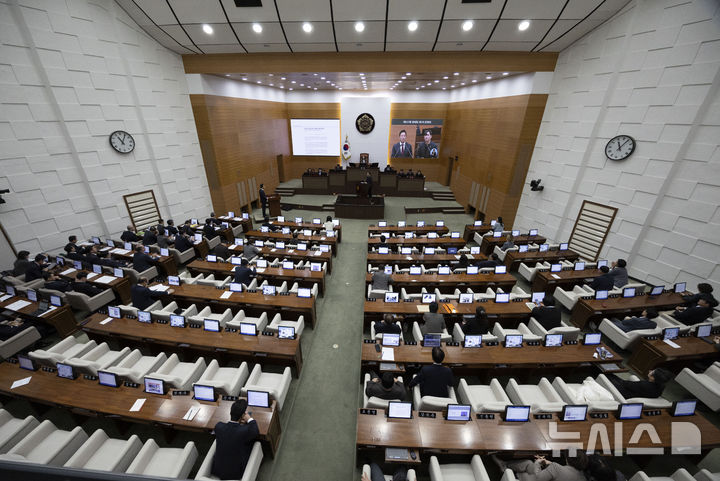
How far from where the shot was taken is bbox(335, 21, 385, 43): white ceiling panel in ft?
27.3

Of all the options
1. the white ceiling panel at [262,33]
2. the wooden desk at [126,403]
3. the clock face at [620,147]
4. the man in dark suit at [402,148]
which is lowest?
the wooden desk at [126,403]

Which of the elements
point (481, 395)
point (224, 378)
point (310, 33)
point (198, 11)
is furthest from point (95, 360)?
point (310, 33)

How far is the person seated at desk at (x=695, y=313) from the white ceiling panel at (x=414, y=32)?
364 inches

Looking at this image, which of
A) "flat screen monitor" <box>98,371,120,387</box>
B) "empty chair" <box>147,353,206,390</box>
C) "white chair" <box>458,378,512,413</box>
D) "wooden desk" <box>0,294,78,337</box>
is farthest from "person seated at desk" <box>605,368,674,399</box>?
"wooden desk" <box>0,294,78,337</box>

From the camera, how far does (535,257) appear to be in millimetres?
8711

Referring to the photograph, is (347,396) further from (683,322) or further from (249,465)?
(683,322)

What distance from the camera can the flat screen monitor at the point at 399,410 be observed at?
3.69 metres

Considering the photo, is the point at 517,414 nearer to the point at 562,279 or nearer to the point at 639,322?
the point at 639,322

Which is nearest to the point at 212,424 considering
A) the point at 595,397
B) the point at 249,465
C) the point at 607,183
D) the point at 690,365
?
the point at 249,465

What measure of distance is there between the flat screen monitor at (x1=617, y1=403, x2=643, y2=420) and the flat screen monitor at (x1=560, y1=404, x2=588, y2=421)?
0.47m

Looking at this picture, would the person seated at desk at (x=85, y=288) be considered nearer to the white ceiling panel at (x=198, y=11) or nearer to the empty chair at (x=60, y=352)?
the empty chair at (x=60, y=352)

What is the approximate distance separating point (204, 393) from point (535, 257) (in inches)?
361

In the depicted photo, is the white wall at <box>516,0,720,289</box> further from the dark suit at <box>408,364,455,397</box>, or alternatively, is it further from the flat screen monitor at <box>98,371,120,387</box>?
the flat screen monitor at <box>98,371,120,387</box>

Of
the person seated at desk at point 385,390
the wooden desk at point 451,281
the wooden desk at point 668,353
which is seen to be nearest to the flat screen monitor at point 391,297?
the wooden desk at point 451,281
